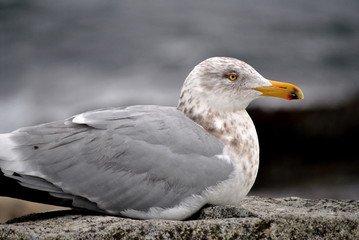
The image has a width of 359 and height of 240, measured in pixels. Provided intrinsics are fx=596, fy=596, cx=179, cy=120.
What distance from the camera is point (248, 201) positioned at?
455 centimetres

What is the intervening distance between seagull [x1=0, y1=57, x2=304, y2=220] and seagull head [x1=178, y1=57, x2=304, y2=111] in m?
0.19

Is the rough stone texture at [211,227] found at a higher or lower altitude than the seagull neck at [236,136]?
lower

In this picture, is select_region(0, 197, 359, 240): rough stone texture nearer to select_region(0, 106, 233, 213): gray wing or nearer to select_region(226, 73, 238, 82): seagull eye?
select_region(0, 106, 233, 213): gray wing

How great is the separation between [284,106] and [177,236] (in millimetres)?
6089

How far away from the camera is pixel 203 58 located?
35.8 ft

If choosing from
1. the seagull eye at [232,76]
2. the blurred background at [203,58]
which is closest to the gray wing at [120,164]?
the seagull eye at [232,76]

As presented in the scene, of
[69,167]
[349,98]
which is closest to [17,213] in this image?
[69,167]

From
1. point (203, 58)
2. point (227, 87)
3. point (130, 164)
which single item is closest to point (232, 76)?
point (227, 87)

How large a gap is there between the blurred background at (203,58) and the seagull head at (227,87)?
4251 mm

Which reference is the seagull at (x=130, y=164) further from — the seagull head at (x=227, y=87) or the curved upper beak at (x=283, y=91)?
the curved upper beak at (x=283, y=91)

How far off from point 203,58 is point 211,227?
7.69 metres

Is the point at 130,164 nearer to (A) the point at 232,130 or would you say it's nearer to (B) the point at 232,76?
(A) the point at 232,130

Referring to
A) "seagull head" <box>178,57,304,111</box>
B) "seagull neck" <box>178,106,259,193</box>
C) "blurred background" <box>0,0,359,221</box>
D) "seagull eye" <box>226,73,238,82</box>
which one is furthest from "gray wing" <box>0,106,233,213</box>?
"blurred background" <box>0,0,359,221</box>

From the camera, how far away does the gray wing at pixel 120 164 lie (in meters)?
3.76
